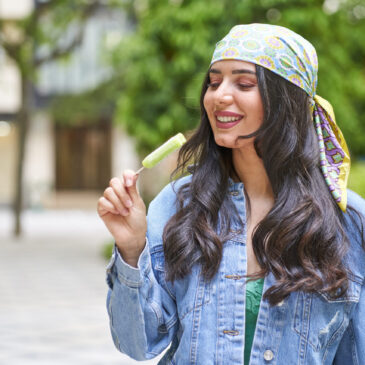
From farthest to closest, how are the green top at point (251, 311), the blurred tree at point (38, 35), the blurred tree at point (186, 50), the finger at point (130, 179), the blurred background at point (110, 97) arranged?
the blurred tree at point (38, 35) < the blurred tree at point (186, 50) < the blurred background at point (110, 97) < the green top at point (251, 311) < the finger at point (130, 179)

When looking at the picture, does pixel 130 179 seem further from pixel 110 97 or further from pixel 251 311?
pixel 110 97

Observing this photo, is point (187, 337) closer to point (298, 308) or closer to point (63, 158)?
point (298, 308)

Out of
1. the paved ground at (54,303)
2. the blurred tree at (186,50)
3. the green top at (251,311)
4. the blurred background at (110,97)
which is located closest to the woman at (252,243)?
the green top at (251,311)

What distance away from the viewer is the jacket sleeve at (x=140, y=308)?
5.68 feet

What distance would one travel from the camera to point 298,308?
1.77m

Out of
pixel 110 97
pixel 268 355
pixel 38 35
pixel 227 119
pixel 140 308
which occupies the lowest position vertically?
pixel 268 355

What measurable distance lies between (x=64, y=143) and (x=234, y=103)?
25.5m

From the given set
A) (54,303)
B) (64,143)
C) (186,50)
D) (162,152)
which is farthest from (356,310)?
(64,143)

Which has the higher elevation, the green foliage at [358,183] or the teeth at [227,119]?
the teeth at [227,119]

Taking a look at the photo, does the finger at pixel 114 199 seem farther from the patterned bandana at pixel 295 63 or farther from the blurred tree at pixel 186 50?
the blurred tree at pixel 186 50

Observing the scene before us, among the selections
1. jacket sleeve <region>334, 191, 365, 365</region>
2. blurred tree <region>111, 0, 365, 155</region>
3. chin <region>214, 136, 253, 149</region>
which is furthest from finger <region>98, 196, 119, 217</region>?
blurred tree <region>111, 0, 365, 155</region>

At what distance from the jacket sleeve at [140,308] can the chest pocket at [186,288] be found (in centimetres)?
1

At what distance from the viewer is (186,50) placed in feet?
30.4

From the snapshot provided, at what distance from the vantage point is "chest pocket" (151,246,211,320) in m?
1.78
